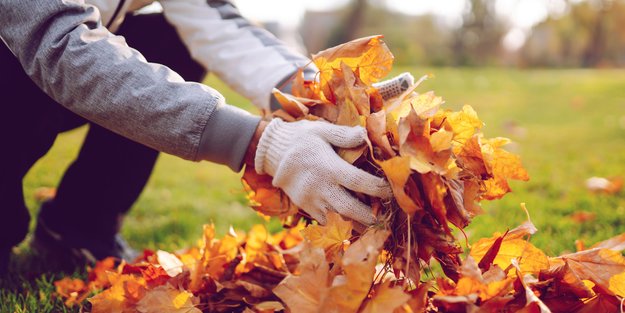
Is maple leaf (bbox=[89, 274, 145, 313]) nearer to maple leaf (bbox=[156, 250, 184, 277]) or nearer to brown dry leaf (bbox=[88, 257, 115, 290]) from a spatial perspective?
maple leaf (bbox=[156, 250, 184, 277])

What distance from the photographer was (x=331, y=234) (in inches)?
45.1

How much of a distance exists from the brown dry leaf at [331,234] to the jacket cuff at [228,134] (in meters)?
0.26

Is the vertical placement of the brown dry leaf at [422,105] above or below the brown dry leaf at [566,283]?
above

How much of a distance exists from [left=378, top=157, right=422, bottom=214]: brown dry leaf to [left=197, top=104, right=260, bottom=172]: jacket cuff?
0.36 m

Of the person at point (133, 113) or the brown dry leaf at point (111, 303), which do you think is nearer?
the person at point (133, 113)

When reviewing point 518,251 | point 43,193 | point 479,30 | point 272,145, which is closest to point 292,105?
point 272,145

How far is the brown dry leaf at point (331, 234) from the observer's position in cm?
113

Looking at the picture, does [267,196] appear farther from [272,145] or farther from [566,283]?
[566,283]

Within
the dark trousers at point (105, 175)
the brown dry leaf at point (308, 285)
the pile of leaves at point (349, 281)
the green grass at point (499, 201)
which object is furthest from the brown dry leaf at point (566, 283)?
the dark trousers at point (105, 175)

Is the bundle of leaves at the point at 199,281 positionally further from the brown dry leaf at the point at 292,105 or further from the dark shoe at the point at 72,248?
the brown dry leaf at the point at 292,105

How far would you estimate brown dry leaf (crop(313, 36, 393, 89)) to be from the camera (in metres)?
1.29

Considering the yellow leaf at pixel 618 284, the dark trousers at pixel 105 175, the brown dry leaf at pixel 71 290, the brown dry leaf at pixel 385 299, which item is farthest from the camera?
the dark trousers at pixel 105 175

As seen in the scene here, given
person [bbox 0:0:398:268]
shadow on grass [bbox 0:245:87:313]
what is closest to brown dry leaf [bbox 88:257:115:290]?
shadow on grass [bbox 0:245:87:313]

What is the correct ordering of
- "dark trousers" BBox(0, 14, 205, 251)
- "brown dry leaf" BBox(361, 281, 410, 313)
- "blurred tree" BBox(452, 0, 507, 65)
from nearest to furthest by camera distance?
"brown dry leaf" BBox(361, 281, 410, 313) < "dark trousers" BBox(0, 14, 205, 251) < "blurred tree" BBox(452, 0, 507, 65)
